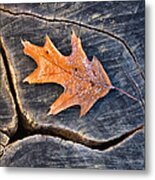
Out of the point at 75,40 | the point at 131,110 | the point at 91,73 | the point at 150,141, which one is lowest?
the point at 150,141

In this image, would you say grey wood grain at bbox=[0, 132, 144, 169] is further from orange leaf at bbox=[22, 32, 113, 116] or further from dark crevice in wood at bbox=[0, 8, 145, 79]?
dark crevice in wood at bbox=[0, 8, 145, 79]

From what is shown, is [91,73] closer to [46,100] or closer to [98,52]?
[98,52]

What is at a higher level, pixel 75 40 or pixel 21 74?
pixel 75 40

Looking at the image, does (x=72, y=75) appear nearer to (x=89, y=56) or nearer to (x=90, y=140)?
(x=89, y=56)

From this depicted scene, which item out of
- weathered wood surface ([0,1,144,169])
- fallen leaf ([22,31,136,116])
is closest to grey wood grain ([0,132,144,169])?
weathered wood surface ([0,1,144,169])

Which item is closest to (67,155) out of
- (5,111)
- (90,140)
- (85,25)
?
(90,140)

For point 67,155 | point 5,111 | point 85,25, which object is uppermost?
point 85,25

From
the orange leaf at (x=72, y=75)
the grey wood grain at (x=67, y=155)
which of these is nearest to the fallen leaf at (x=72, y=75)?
the orange leaf at (x=72, y=75)

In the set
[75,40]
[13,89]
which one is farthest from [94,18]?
[13,89]
